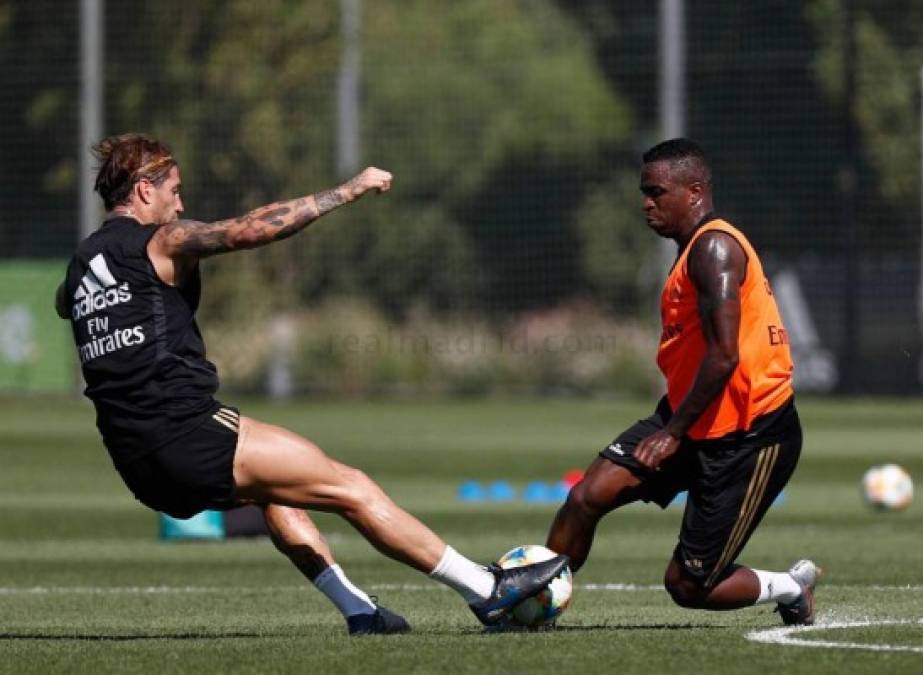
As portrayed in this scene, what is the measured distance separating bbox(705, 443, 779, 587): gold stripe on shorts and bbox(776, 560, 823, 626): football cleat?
18.6 inches

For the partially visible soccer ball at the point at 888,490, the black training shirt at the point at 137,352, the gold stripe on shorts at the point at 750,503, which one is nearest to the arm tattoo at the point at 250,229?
the black training shirt at the point at 137,352

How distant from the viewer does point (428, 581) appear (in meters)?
13.8

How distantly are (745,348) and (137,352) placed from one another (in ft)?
8.90

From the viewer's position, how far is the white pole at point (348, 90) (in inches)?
1451

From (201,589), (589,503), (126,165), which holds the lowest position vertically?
(201,589)

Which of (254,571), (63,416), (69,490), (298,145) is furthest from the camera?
(298,145)

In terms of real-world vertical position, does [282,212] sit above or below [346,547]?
above

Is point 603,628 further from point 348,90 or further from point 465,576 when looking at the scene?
point 348,90

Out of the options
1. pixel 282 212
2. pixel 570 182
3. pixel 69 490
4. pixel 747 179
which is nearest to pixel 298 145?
pixel 570 182

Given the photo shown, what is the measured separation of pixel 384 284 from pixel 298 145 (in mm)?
2944

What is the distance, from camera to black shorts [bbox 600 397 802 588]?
31.2ft

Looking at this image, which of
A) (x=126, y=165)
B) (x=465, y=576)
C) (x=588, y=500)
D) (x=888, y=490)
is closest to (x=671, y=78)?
(x=888, y=490)

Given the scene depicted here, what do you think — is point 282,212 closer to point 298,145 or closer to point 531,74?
point 298,145

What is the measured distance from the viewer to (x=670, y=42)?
34.6m
